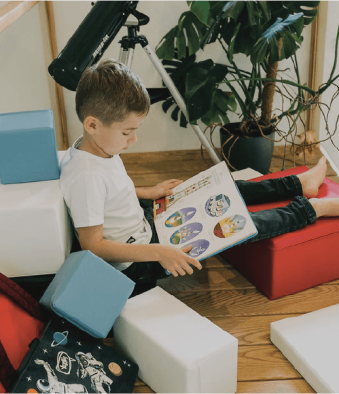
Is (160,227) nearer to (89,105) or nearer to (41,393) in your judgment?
(89,105)

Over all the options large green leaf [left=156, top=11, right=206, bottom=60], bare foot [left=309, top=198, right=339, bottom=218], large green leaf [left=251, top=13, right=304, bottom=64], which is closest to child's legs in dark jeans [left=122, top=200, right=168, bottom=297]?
bare foot [left=309, top=198, right=339, bottom=218]

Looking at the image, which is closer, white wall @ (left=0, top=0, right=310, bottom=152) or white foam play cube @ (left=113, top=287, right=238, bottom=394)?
white foam play cube @ (left=113, top=287, right=238, bottom=394)

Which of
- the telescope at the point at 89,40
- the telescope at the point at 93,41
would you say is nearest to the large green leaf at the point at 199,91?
the telescope at the point at 93,41

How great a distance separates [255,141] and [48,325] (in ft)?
4.54

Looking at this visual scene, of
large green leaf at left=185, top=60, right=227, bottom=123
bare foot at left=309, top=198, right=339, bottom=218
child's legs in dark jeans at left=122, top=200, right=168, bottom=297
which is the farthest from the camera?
large green leaf at left=185, top=60, right=227, bottom=123

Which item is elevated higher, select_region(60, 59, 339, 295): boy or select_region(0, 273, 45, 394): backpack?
select_region(60, 59, 339, 295): boy

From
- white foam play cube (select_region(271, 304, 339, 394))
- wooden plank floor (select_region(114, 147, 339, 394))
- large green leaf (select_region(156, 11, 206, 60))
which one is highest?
large green leaf (select_region(156, 11, 206, 60))

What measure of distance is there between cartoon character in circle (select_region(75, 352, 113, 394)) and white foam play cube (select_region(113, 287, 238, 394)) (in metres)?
0.10

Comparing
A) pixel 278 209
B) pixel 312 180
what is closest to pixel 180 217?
pixel 278 209

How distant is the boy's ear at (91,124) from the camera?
1.11m

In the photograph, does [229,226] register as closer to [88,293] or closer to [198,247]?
[198,247]

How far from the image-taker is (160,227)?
1.31 m

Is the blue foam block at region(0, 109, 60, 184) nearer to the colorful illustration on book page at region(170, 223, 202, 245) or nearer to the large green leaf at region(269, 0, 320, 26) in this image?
the colorful illustration on book page at region(170, 223, 202, 245)

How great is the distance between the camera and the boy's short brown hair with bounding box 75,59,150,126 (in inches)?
42.9
